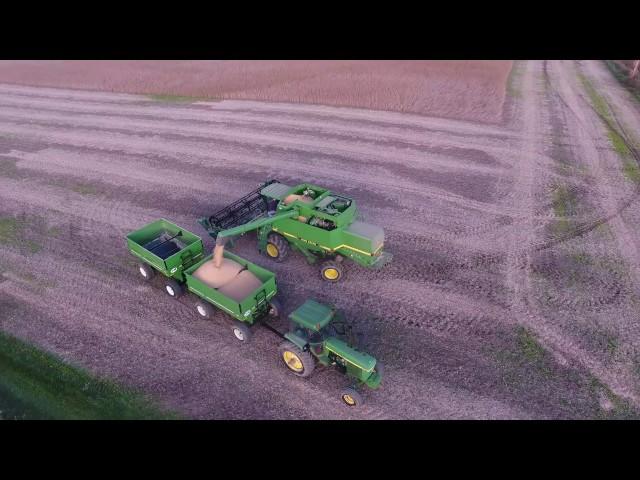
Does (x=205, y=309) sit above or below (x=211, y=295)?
below

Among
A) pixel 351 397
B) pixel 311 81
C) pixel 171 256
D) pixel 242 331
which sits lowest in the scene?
pixel 351 397

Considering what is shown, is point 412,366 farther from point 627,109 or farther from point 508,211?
point 627,109

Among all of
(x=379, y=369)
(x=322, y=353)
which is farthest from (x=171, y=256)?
(x=379, y=369)

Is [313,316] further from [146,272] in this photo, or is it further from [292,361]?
[146,272]

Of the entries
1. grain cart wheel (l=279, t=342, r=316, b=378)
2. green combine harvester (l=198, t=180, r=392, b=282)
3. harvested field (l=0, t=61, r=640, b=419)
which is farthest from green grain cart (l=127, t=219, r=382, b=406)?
green combine harvester (l=198, t=180, r=392, b=282)

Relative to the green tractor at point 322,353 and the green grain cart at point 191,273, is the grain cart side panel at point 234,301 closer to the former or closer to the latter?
the green grain cart at point 191,273

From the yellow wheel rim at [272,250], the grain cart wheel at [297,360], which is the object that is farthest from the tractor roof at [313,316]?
the yellow wheel rim at [272,250]

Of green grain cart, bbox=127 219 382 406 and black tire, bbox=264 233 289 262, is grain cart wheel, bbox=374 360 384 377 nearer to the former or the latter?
green grain cart, bbox=127 219 382 406
